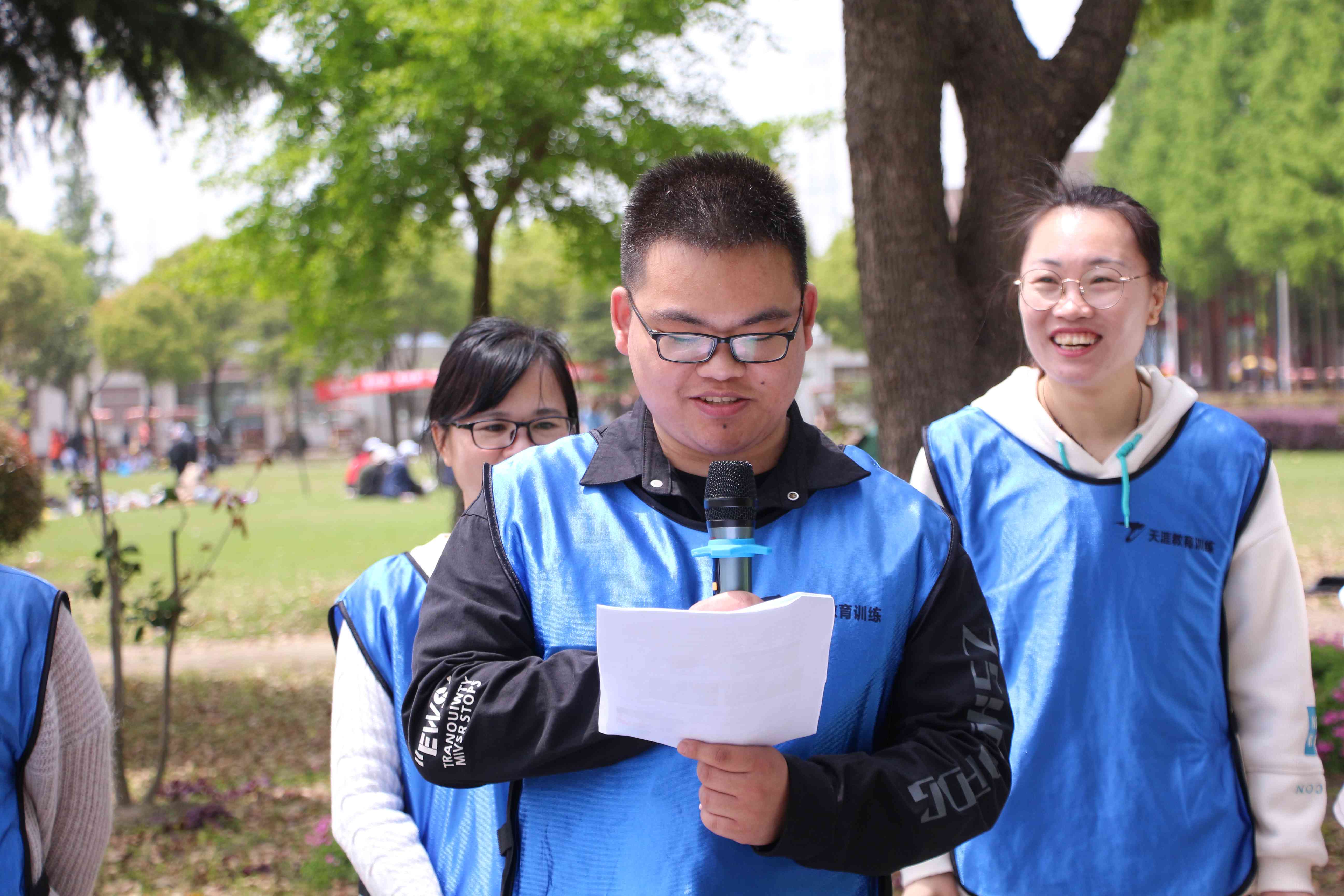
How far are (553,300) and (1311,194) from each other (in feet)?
97.6

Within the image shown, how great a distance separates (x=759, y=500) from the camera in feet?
5.41

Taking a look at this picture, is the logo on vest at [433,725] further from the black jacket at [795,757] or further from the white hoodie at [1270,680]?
the white hoodie at [1270,680]

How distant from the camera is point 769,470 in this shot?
5.62 feet

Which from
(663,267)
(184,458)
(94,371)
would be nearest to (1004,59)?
(663,267)

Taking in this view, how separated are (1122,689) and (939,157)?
2.54 metres

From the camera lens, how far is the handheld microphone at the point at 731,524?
1.36 m

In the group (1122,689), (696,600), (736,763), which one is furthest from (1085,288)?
(736,763)

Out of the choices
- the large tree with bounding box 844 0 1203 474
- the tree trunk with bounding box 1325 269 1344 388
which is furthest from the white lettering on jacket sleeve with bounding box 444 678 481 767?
the tree trunk with bounding box 1325 269 1344 388

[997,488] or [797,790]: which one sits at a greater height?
[997,488]

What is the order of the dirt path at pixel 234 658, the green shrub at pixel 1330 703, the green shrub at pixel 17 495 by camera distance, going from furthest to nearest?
the green shrub at pixel 17 495
the dirt path at pixel 234 658
the green shrub at pixel 1330 703

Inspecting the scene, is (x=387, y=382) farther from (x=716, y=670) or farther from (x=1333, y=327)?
(x=716, y=670)

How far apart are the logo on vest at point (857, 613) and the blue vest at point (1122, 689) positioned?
808 millimetres

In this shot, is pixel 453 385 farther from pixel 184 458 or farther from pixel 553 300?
pixel 553 300

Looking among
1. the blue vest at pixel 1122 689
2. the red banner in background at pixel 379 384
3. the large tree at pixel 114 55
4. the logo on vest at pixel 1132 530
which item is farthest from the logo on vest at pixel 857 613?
the red banner in background at pixel 379 384
